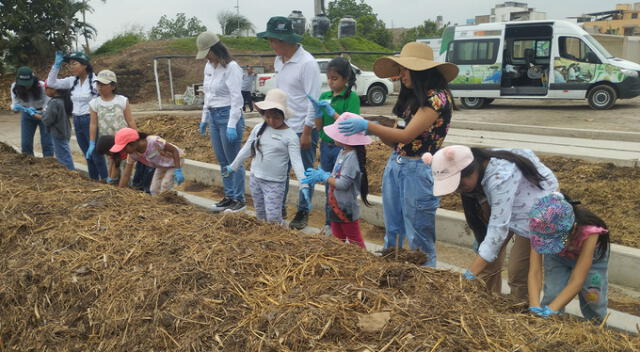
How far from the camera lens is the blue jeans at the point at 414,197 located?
10.9 ft

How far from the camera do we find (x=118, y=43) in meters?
26.0

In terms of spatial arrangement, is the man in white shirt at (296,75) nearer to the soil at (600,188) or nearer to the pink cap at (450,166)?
the soil at (600,188)

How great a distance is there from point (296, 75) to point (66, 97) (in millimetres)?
3554

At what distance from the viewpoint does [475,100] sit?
1468 centimetres

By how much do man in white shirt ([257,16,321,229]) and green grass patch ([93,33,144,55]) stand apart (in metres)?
21.6

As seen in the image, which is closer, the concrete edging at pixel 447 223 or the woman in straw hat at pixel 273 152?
the concrete edging at pixel 447 223

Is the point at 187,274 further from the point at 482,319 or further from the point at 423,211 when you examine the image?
the point at 423,211

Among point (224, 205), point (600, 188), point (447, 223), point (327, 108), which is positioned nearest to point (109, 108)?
point (224, 205)

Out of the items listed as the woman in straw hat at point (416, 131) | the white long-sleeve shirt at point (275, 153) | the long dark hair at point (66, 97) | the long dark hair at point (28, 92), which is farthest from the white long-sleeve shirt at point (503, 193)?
the long dark hair at point (28, 92)

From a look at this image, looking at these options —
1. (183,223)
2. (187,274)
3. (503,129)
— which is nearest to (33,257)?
(183,223)

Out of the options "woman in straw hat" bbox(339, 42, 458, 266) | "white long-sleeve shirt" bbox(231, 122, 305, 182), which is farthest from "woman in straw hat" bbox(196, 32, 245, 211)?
"woman in straw hat" bbox(339, 42, 458, 266)

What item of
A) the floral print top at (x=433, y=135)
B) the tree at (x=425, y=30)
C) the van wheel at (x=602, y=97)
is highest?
the tree at (x=425, y=30)

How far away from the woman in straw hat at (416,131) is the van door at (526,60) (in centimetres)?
1154

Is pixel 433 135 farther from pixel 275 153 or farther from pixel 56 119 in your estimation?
pixel 56 119
